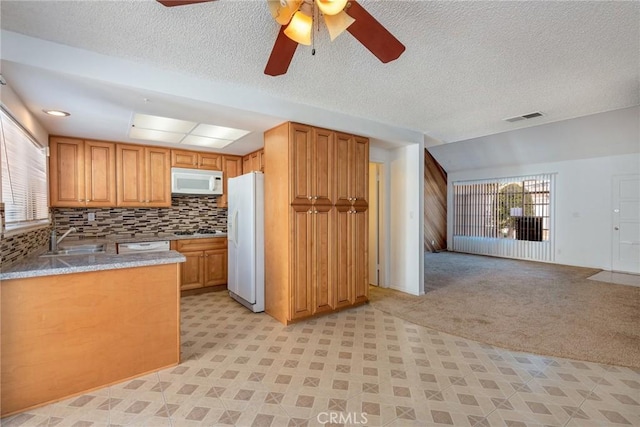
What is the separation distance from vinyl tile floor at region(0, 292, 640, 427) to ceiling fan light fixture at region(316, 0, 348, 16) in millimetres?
2169

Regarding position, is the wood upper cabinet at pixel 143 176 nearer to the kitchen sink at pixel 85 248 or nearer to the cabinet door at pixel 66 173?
the cabinet door at pixel 66 173

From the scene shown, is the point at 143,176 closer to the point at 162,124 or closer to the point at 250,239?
the point at 162,124

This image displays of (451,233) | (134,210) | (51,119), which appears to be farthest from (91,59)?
(451,233)

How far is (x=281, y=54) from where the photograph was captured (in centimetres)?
178

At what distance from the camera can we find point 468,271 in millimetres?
6121

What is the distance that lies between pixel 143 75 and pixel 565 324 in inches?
183

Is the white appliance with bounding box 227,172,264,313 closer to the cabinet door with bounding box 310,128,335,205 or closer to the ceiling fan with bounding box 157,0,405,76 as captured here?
the cabinet door with bounding box 310,128,335,205

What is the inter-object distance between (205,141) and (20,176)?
194 centimetres

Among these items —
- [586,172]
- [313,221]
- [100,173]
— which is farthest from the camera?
[586,172]

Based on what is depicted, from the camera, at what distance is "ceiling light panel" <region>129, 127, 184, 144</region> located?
359cm

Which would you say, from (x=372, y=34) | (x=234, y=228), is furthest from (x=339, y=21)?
(x=234, y=228)

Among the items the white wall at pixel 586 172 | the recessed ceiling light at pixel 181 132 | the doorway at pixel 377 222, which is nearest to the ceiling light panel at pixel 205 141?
the recessed ceiling light at pixel 181 132

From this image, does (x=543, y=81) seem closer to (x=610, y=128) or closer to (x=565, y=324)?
(x=565, y=324)

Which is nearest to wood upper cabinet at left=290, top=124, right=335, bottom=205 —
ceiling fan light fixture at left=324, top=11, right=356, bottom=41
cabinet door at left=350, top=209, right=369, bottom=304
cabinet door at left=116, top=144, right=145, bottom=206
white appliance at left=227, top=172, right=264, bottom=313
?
cabinet door at left=350, top=209, right=369, bottom=304
